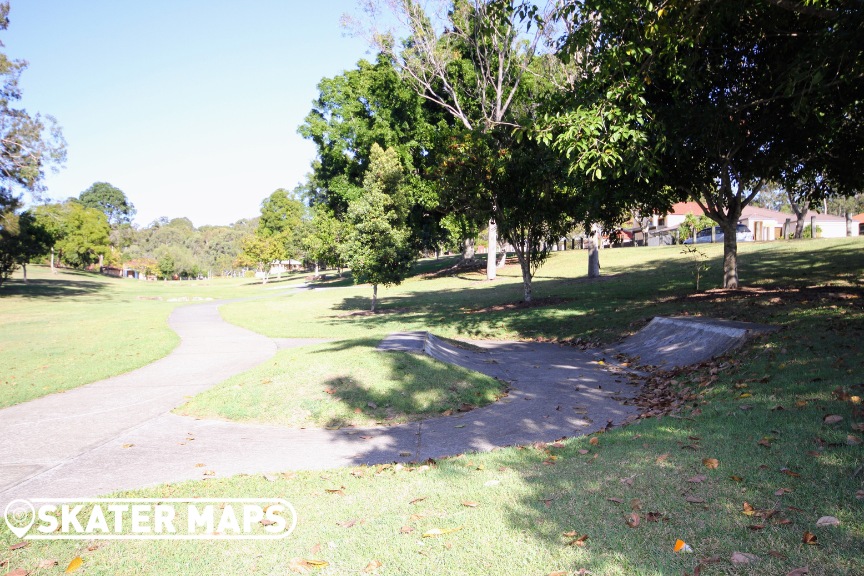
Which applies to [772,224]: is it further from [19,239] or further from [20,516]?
[20,516]

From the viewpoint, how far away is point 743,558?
126 inches

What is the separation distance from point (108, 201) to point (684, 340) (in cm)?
14154

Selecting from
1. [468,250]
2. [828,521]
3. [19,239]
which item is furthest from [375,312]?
[19,239]

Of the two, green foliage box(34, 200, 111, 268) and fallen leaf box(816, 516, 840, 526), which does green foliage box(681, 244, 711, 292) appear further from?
green foliage box(34, 200, 111, 268)

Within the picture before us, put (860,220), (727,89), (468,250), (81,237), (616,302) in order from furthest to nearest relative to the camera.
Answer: (860,220)
(81,237)
(468,250)
(616,302)
(727,89)

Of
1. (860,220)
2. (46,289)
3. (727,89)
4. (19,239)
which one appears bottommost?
(46,289)

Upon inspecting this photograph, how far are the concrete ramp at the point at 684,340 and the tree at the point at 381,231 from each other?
40.6 feet

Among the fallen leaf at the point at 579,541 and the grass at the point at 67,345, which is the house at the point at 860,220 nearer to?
the grass at the point at 67,345

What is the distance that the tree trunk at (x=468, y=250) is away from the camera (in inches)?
2012

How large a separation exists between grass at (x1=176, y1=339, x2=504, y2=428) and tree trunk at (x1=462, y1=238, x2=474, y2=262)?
41.0m

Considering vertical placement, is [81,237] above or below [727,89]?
above

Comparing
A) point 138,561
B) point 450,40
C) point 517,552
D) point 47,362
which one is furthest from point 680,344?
point 450,40

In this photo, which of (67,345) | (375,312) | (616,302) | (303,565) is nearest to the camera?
(303,565)

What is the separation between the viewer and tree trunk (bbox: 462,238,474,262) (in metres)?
51.1
